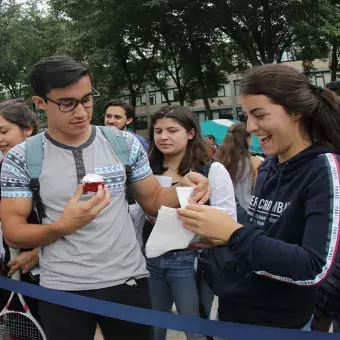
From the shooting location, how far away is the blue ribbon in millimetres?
1476

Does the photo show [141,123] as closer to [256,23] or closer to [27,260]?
[256,23]

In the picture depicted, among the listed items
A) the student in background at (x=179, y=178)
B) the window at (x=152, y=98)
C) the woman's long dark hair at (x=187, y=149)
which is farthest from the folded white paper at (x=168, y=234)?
the window at (x=152, y=98)

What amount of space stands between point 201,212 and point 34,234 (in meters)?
0.72

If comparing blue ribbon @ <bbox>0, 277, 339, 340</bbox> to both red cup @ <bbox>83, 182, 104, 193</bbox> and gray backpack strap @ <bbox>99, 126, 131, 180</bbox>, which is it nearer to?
red cup @ <bbox>83, 182, 104, 193</bbox>

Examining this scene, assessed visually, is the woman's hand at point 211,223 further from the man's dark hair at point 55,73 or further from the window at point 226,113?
the window at point 226,113

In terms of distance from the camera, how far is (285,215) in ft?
4.94

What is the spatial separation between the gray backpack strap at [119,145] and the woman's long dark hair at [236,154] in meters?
2.63

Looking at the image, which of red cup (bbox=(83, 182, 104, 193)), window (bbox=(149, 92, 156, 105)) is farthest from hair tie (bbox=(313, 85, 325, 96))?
window (bbox=(149, 92, 156, 105))

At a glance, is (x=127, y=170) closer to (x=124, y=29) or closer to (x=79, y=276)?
(x=79, y=276)

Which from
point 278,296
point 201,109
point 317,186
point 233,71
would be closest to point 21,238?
point 278,296

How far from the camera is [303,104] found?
1.58 m

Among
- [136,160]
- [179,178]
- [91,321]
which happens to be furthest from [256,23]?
[91,321]

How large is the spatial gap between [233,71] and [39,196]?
22.2 m

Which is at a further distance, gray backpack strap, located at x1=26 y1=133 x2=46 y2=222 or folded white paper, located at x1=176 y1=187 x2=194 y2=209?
gray backpack strap, located at x1=26 y1=133 x2=46 y2=222
